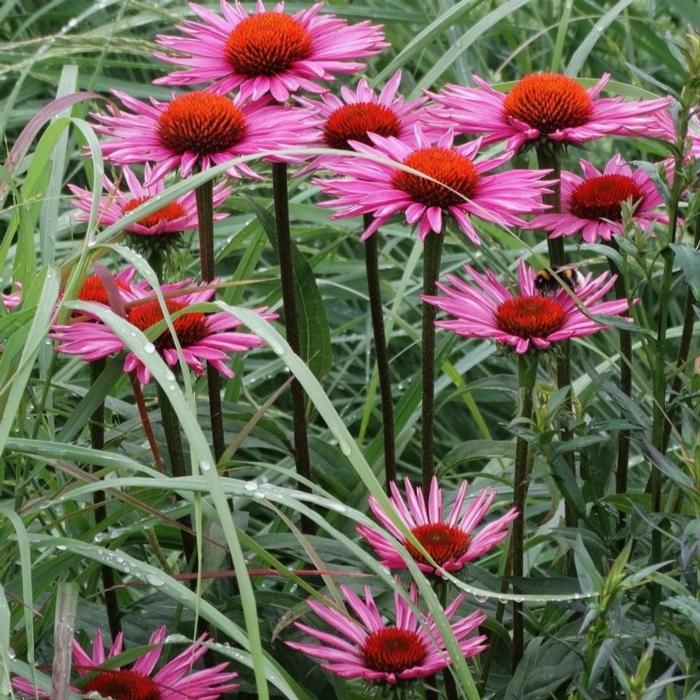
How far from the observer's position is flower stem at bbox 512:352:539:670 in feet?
3.01

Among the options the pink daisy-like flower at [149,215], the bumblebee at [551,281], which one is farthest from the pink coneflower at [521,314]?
the pink daisy-like flower at [149,215]

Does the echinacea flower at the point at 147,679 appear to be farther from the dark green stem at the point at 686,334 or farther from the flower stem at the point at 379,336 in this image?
the dark green stem at the point at 686,334

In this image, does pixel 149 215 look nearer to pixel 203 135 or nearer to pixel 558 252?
pixel 203 135

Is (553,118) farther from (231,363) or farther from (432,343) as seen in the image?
(231,363)

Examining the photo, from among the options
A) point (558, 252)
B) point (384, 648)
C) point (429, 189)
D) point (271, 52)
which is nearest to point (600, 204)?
point (558, 252)

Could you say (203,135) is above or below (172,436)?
above

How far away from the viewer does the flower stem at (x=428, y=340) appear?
0.99 metres

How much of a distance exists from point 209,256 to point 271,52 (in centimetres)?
17

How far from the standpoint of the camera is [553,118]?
40.7 inches

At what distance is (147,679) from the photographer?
887 millimetres

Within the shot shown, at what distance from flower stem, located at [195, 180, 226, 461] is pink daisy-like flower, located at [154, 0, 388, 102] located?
10cm

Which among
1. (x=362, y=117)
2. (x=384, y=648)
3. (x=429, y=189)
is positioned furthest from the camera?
(x=362, y=117)

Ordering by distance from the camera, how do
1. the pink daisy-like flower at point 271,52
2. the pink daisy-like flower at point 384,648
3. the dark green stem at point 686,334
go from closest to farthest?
1. the pink daisy-like flower at point 384,648
2. the dark green stem at point 686,334
3. the pink daisy-like flower at point 271,52

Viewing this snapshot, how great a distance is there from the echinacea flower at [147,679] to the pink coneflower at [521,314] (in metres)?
0.28
